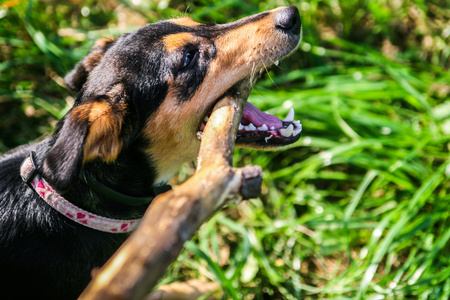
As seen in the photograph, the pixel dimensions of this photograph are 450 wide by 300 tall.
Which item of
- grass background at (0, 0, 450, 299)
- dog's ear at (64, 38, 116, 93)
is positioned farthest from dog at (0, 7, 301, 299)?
grass background at (0, 0, 450, 299)

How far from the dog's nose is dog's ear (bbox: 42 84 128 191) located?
3.04ft

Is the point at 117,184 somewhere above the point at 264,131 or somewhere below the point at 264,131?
above

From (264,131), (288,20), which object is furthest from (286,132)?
(288,20)

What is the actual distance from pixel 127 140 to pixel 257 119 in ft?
2.48

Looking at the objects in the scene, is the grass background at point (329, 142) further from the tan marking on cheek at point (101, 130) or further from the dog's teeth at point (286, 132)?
the tan marking on cheek at point (101, 130)

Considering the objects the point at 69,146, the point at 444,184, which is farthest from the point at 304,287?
the point at 69,146

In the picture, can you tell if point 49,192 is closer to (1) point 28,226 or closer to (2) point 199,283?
(1) point 28,226

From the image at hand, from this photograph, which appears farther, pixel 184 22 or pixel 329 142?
pixel 329 142

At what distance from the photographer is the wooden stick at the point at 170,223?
3.82 ft

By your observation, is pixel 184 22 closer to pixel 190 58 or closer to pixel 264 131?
pixel 190 58

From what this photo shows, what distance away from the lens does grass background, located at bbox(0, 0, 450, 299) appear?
9.33 ft

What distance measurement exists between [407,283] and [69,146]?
210 cm

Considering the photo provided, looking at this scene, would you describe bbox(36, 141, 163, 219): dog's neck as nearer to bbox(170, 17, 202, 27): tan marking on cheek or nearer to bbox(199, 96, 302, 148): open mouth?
bbox(199, 96, 302, 148): open mouth

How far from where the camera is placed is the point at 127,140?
87.5 inches
